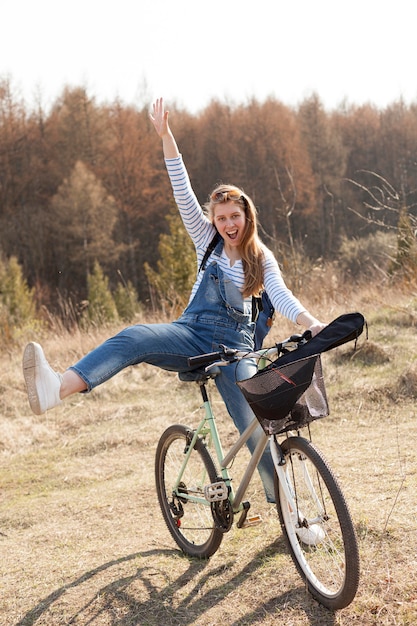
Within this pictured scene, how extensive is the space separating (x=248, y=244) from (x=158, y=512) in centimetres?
194

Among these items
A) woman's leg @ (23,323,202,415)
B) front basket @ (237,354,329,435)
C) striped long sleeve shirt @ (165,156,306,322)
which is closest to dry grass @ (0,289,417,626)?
front basket @ (237,354,329,435)

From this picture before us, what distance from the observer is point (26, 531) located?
14.8 ft

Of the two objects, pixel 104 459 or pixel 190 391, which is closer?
pixel 104 459

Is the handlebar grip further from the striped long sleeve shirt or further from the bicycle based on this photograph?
the striped long sleeve shirt

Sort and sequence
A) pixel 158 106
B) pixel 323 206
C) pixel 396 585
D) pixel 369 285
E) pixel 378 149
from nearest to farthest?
pixel 396 585, pixel 158 106, pixel 369 285, pixel 323 206, pixel 378 149

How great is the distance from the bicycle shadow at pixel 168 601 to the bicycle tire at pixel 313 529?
0.35 ft

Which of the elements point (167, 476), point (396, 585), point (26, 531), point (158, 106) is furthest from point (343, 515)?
point (26, 531)

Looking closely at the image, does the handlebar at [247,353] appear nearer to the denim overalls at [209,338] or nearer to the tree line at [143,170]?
the denim overalls at [209,338]

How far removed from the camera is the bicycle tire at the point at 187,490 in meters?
3.44

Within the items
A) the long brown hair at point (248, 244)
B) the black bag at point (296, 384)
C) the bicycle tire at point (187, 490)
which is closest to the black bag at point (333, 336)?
the black bag at point (296, 384)

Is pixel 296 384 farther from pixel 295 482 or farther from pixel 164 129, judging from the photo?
pixel 164 129

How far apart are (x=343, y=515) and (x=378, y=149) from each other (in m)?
54.0

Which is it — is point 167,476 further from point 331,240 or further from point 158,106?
point 331,240

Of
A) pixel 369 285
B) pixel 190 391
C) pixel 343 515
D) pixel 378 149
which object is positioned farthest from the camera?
pixel 378 149
